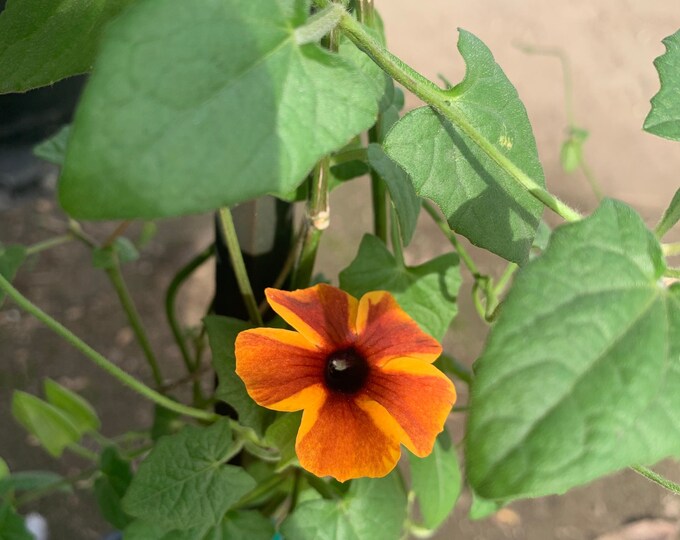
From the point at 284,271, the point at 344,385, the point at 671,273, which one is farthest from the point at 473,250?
the point at 671,273

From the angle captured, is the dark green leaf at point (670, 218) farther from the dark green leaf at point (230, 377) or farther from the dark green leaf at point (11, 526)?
the dark green leaf at point (11, 526)

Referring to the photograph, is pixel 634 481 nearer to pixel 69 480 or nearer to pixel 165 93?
pixel 69 480

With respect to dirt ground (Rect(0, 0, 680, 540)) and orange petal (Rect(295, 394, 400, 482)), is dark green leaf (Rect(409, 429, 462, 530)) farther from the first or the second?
dirt ground (Rect(0, 0, 680, 540))

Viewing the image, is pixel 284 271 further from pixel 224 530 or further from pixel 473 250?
pixel 473 250

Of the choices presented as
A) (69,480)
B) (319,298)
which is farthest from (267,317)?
(69,480)

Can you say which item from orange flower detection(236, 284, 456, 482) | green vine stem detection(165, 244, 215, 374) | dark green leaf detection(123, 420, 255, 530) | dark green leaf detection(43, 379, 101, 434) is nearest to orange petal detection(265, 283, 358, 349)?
orange flower detection(236, 284, 456, 482)
